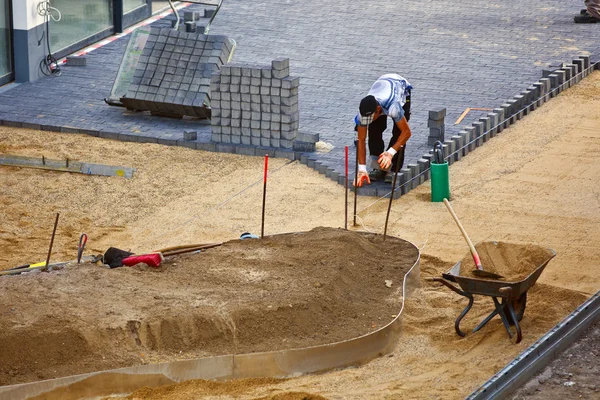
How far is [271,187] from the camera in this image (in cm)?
1357

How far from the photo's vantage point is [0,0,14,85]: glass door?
58.3 feet

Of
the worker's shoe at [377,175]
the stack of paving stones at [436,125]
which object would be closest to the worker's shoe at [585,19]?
the stack of paving stones at [436,125]

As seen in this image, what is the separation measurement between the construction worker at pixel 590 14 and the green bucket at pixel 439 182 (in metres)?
9.97

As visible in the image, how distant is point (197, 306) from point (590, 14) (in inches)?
580

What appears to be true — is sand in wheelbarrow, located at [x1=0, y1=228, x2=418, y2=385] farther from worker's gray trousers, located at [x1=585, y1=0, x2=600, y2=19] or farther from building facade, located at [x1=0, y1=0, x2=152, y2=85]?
worker's gray trousers, located at [x1=585, y1=0, x2=600, y2=19]

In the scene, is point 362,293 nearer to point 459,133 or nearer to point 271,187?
point 271,187

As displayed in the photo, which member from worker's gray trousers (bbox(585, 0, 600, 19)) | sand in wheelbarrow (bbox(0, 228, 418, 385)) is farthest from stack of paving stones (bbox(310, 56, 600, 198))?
sand in wheelbarrow (bbox(0, 228, 418, 385))

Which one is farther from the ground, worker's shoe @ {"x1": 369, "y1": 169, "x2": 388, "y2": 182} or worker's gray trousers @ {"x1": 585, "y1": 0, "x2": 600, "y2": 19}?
worker's gray trousers @ {"x1": 585, "y1": 0, "x2": 600, "y2": 19}

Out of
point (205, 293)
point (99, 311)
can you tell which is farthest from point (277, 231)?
point (99, 311)

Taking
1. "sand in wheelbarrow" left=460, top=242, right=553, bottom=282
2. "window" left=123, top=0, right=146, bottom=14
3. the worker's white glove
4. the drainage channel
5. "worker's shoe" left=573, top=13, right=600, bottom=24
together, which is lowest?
the drainage channel

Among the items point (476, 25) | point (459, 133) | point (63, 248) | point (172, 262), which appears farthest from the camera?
point (476, 25)

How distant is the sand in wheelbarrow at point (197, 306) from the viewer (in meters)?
8.78

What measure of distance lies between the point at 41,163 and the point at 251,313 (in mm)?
5880

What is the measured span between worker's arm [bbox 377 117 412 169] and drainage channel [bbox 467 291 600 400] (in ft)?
10.2
